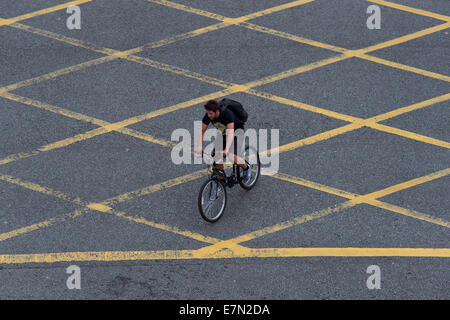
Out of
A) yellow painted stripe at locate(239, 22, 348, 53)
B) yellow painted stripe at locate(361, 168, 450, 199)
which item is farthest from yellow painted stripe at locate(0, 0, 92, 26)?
yellow painted stripe at locate(361, 168, 450, 199)

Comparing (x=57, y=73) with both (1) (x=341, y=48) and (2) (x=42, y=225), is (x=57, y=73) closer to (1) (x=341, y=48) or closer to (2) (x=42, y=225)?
(2) (x=42, y=225)

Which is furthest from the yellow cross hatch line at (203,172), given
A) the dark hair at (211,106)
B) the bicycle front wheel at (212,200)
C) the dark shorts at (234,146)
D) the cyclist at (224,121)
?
the dark hair at (211,106)

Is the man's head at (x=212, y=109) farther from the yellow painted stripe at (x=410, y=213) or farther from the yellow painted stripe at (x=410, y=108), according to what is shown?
the yellow painted stripe at (x=410, y=108)

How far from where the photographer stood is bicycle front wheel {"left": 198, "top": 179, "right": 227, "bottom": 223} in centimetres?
887

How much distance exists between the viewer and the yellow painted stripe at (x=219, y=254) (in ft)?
27.9

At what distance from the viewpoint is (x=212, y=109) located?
8.46 meters

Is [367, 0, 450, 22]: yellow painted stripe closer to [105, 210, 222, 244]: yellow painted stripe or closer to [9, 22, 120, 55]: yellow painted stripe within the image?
[9, 22, 120, 55]: yellow painted stripe

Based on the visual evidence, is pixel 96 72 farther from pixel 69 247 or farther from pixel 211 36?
pixel 69 247

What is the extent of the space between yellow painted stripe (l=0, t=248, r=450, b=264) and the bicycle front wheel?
0.58 metres

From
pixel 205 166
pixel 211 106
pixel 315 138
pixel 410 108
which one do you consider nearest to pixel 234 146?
pixel 211 106

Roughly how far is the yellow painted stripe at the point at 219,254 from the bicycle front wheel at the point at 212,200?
22.9 inches
